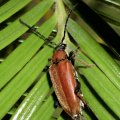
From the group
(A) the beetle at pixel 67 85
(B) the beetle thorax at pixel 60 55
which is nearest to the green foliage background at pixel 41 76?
(A) the beetle at pixel 67 85

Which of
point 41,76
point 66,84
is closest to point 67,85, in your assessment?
point 66,84

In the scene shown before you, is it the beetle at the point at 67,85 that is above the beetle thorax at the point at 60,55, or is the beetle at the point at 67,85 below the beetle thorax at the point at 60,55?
below

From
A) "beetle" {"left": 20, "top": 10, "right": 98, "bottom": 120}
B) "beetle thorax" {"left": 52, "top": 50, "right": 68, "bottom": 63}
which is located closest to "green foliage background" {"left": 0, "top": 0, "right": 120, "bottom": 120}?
"beetle" {"left": 20, "top": 10, "right": 98, "bottom": 120}

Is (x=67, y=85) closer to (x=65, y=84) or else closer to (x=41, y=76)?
(x=65, y=84)

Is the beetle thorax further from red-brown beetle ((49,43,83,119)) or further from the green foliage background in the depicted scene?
the green foliage background

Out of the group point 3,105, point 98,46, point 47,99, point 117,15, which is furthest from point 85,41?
point 3,105

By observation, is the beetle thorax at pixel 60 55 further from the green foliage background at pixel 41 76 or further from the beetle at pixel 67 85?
the green foliage background at pixel 41 76
